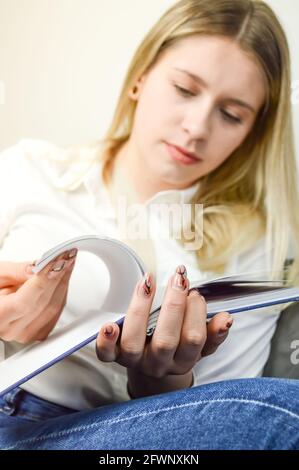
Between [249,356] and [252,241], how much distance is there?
0.65 ft

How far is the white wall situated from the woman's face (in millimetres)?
72

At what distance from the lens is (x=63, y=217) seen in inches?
37.6

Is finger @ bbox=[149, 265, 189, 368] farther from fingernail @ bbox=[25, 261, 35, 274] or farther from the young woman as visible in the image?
fingernail @ bbox=[25, 261, 35, 274]

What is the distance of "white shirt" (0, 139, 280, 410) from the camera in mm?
904

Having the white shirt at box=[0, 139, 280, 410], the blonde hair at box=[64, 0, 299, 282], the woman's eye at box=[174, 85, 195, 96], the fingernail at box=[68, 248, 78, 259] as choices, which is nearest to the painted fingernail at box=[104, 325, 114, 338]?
the fingernail at box=[68, 248, 78, 259]

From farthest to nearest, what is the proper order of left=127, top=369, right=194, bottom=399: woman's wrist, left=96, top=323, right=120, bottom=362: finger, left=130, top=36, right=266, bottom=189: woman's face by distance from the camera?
left=130, top=36, right=266, bottom=189: woman's face, left=127, top=369, right=194, bottom=399: woman's wrist, left=96, top=323, right=120, bottom=362: finger

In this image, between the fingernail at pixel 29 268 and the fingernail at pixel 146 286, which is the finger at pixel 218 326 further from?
the fingernail at pixel 29 268

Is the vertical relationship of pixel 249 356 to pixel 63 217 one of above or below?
below

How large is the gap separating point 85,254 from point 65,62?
0.34 meters

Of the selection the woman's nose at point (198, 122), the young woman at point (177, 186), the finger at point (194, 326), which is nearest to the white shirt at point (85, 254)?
the young woman at point (177, 186)

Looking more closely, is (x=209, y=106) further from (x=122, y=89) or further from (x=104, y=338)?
(x=104, y=338)

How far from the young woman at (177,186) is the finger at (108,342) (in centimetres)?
3

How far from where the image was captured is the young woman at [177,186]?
861 mm

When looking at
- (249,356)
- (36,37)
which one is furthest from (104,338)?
(36,37)
